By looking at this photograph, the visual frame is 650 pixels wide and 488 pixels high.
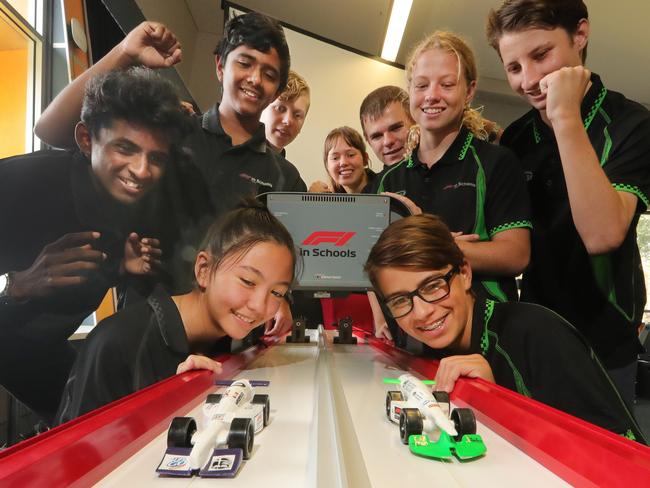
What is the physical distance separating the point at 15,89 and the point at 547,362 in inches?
48.0

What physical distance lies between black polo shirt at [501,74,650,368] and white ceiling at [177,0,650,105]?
3.13 ft

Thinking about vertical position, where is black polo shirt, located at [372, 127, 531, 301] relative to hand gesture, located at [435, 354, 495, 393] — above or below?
above

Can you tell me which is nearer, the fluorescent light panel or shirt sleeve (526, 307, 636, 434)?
shirt sleeve (526, 307, 636, 434)

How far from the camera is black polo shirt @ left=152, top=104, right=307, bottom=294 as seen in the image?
47.0 inches

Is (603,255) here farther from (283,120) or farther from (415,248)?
(283,120)

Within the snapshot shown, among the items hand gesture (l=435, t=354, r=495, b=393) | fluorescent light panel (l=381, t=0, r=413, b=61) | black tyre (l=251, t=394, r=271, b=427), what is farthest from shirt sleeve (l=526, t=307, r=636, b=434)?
fluorescent light panel (l=381, t=0, r=413, b=61)

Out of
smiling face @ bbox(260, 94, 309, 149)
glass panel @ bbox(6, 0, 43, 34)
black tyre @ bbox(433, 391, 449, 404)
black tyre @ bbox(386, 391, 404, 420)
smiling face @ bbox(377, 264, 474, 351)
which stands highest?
smiling face @ bbox(260, 94, 309, 149)

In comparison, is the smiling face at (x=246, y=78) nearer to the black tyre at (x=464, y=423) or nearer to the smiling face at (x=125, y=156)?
the smiling face at (x=125, y=156)

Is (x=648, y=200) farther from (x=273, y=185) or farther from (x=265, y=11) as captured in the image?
(x=265, y=11)

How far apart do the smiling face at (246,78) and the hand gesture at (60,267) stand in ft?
2.19

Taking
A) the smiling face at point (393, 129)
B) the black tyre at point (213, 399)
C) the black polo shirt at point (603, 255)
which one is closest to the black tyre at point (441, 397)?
the black tyre at point (213, 399)

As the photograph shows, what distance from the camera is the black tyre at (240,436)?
1.89ft

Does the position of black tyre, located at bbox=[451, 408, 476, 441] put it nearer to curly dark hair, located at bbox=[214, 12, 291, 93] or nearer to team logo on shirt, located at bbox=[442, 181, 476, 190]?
team logo on shirt, located at bbox=[442, 181, 476, 190]

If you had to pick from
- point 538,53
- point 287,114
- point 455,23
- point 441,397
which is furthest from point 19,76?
point 455,23
